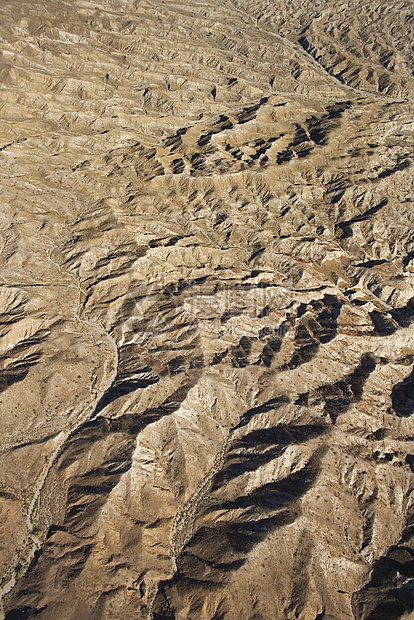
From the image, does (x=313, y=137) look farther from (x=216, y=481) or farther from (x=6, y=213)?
(x=216, y=481)

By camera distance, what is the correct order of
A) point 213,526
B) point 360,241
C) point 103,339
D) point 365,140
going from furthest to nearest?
point 365,140, point 360,241, point 103,339, point 213,526

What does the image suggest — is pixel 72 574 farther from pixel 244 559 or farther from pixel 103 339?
pixel 103 339

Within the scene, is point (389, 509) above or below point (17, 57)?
below

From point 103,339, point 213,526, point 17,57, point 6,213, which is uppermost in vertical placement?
point 17,57

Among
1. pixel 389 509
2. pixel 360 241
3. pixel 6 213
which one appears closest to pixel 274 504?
pixel 389 509

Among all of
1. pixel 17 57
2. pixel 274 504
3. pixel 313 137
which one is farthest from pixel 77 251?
pixel 17 57

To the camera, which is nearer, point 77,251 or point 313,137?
point 77,251

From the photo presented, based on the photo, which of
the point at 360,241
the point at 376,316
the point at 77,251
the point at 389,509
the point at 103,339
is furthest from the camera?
the point at 360,241
